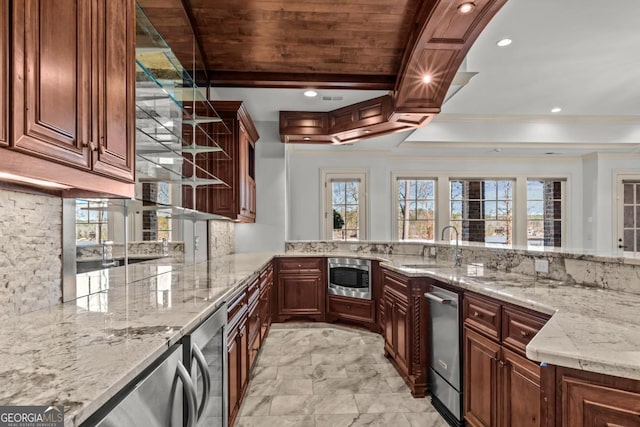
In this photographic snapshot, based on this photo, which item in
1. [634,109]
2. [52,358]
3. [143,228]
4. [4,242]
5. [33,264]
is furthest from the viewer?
[634,109]

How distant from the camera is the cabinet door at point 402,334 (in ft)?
8.24

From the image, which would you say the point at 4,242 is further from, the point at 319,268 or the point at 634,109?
the point at 634,109

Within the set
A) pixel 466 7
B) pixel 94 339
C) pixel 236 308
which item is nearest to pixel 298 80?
A: pixel 466 7

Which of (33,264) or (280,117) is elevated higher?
(280,117)

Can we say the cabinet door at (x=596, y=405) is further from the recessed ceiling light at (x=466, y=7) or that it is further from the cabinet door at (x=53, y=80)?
the recessed ceiling light at (x=466, y=7)

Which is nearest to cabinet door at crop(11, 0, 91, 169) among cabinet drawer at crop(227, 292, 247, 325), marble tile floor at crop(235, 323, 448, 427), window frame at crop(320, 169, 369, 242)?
cabinet drawer at crop(227, 292, 247, 325)

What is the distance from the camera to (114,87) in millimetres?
1226

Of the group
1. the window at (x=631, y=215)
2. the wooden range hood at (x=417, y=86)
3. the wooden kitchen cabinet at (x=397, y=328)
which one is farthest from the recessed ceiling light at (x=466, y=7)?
the window at (x=631, y=215)

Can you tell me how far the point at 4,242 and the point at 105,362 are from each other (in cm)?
73

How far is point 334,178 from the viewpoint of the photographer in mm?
6039

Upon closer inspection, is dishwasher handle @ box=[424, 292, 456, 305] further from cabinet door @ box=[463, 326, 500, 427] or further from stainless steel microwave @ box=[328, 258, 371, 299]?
stainless steel microwave @ box=[328, 258, 371, 299]

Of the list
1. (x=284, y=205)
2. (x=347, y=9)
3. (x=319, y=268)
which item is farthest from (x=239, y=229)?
(x=347, y=9)

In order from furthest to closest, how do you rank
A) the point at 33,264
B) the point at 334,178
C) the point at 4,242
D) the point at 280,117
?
the point at 334,178 → the point at 280,117 → the point at 33,264 → the point at 4,242

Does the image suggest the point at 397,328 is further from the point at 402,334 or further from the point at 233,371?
the point at 233,371
